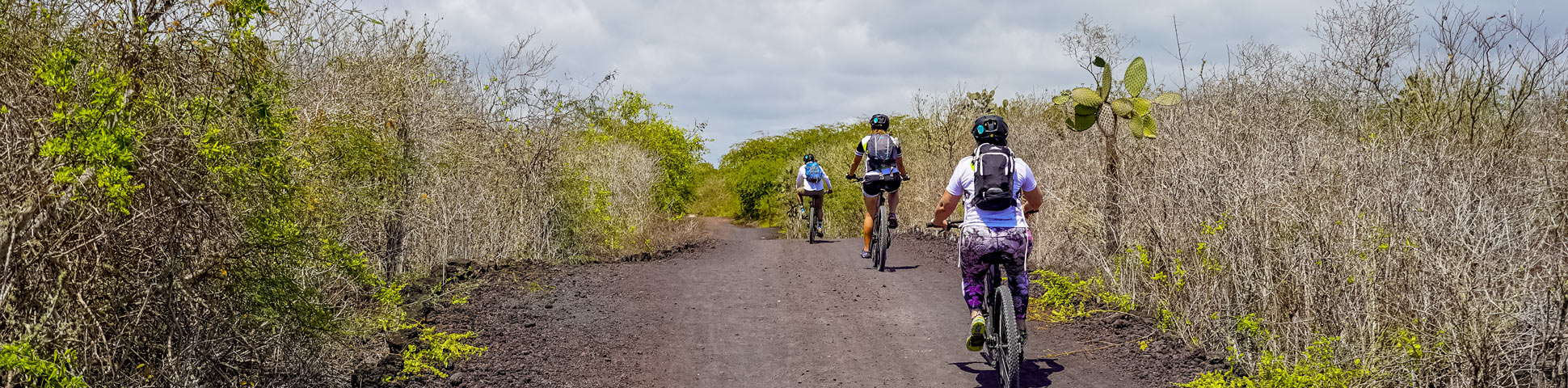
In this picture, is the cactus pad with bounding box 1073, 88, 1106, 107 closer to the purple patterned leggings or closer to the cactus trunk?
the cactus trunk

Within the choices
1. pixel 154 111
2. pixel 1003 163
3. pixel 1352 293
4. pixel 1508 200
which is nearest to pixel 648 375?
pixel 1003 163

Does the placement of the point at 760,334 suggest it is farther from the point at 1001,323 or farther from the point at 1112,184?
the point at 1112,184

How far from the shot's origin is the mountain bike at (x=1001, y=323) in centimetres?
496

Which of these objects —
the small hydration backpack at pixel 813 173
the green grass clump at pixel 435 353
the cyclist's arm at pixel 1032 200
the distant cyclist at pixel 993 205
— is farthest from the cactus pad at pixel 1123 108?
the green grass clump at pixel 435 353

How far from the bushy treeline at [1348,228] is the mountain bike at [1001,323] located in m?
1.13

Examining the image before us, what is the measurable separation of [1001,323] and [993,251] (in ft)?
1.50

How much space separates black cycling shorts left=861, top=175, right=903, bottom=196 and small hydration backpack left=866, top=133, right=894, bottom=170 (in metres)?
0.16

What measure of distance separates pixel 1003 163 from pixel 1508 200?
15.4ft

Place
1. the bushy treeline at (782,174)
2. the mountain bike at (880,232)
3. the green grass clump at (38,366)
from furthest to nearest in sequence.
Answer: the bushy treeline at (782,174) < the mountain bike at (880,232) < the green grass clump at (38,366)

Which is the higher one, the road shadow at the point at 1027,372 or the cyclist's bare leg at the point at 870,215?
the cyclist's bare leg at the point at 870,215

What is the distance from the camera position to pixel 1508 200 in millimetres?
6715

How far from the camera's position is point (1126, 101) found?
345 inches

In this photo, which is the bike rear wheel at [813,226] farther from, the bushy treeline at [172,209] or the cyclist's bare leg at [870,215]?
the bushy treeline at [172,209]

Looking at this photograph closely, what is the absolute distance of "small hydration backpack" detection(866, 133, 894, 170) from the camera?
9695 mm
